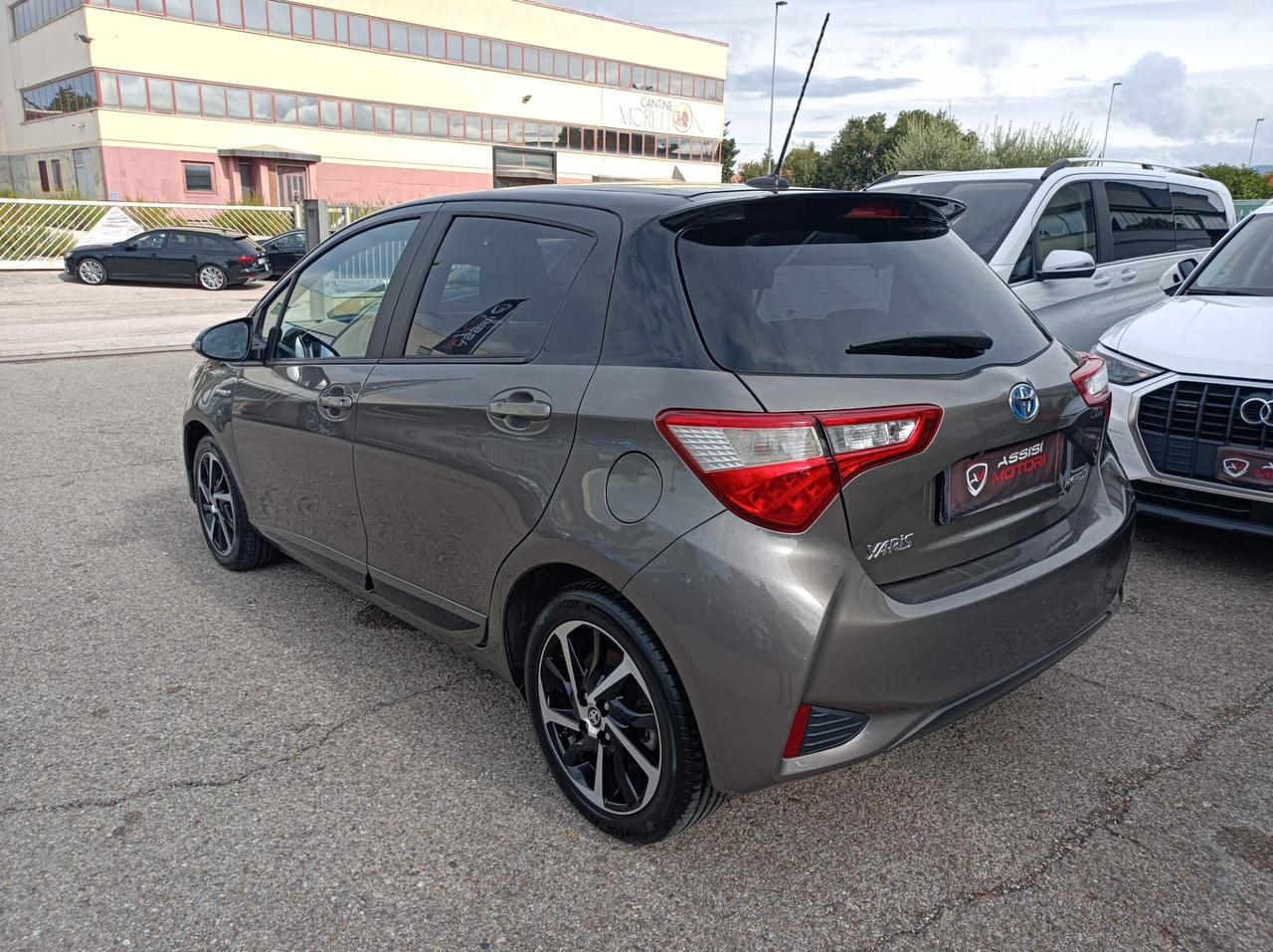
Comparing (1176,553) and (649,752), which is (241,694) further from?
(1176,553)

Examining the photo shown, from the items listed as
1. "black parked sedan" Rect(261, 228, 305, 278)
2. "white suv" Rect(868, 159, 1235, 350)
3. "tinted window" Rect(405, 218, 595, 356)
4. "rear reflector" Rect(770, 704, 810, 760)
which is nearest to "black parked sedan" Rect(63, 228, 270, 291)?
"black parked sedan" Rect(261, 228, 305, 278)

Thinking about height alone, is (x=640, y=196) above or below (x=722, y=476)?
above

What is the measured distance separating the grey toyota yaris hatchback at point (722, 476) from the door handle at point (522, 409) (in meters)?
0.01

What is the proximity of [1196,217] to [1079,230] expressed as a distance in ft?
6.97

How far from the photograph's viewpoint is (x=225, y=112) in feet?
143

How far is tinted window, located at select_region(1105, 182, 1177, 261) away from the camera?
24.8 feet

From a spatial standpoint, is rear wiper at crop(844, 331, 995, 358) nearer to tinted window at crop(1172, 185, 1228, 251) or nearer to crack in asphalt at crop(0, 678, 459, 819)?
crack in asphalt at crop(0, 678, 459, 819)

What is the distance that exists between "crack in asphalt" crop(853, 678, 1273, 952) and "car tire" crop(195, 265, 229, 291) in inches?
940

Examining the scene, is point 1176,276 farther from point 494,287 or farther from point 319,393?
point 319,393

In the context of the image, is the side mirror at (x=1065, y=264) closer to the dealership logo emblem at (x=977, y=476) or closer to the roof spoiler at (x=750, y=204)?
the roof spoiler at (x=750, y=204)

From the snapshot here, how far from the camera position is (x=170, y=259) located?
76.1 feet

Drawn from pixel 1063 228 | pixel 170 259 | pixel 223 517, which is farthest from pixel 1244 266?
pixel 170 259

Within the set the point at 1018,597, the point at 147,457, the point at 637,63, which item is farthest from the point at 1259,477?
the point at 637,63

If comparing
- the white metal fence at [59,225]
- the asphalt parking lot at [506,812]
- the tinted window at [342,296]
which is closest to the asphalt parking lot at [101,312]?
the white metal fence at [59,225]
